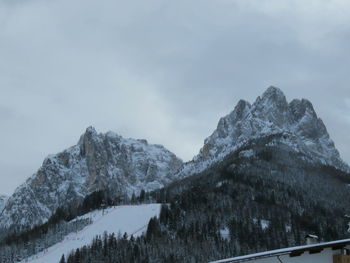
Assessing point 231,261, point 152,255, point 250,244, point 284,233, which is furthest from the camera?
point 284,233

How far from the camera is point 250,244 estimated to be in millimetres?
186375

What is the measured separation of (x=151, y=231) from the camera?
196 meters

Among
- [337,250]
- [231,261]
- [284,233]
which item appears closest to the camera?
[337,250]

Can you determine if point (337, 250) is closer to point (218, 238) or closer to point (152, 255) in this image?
point (152, 255)

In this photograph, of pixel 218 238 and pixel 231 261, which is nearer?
pixel 231 261

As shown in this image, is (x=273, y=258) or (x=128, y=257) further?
(x=128, y=257)

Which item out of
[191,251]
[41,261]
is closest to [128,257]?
[191,251]

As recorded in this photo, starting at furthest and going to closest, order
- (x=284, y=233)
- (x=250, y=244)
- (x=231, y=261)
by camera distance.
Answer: (x=284, y=233) → (x=250, y=244) → (x=231, y=261)

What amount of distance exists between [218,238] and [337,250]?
153m

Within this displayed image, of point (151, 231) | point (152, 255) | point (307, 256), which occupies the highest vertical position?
point (151, 231)

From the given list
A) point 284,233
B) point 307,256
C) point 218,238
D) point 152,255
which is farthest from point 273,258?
point 284,233

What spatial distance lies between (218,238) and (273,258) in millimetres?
151537

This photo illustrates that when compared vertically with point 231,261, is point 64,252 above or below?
above

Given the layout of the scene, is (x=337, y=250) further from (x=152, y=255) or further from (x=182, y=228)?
(x=182, y=228)
